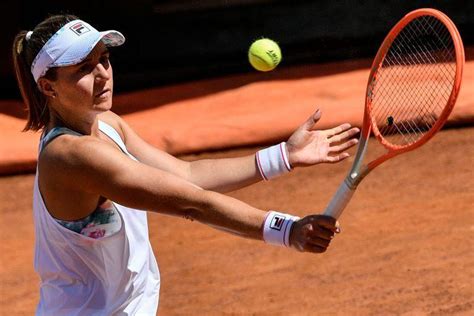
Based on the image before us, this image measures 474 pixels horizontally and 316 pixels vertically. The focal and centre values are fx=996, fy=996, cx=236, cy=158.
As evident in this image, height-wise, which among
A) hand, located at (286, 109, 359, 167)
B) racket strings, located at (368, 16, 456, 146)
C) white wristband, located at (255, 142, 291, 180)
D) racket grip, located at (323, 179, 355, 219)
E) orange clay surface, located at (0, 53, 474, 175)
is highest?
racket grip, located at (323, 179, 355, 219)

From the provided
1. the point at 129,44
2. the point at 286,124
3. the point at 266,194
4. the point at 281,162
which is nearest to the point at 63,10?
the point at 129,44

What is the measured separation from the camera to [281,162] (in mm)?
3881

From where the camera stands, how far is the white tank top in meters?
3.47

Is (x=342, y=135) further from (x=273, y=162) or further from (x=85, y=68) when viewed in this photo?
(x=85, y=68)

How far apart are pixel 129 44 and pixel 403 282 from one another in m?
5.12

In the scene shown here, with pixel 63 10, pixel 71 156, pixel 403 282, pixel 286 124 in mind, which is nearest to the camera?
pixel 71 156

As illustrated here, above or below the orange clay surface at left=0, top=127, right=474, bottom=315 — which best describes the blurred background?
below

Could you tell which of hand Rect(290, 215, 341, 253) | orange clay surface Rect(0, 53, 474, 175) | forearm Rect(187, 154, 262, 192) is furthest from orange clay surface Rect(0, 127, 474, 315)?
hand Rect(290, 215, 341, 253)

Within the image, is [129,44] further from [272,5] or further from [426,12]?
[426,12]

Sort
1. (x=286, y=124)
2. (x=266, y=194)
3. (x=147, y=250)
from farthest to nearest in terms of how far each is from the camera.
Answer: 1. (x=286, y=124)
2. (x=266, y=194)
3. (x=147, y=250)

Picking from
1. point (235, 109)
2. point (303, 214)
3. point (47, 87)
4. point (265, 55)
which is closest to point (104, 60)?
point (47, 87)

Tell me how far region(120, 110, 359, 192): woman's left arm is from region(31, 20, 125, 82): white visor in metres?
0.57

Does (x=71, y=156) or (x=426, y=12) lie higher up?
(x=426, y=12)

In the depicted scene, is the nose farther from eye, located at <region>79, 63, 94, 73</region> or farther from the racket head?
the racket head
